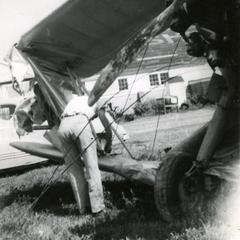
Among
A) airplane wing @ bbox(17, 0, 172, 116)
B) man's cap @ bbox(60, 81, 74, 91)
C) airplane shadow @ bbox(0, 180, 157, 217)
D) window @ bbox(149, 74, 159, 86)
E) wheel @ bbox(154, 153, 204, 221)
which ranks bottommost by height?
window @ bbox(149, 74, 159, 86)

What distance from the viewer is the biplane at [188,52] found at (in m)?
3.30

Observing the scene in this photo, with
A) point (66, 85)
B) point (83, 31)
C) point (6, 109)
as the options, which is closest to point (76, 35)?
point (83, 31)

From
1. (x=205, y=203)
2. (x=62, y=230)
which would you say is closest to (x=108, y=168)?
(x=62, y=230)

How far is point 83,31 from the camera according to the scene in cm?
657

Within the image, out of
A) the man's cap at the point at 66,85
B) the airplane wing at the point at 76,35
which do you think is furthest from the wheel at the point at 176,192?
the man's cap at the point at 66,85

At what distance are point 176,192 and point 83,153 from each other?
4.83 ft

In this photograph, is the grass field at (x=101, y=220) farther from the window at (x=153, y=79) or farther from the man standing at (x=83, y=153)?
the window at (x=153, y=79)

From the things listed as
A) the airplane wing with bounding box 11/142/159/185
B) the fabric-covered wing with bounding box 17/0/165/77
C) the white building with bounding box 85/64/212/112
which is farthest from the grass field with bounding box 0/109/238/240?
the white building with bounding box 85/64/212/112

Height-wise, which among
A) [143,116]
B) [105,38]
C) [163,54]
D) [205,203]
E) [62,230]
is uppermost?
[105,38]

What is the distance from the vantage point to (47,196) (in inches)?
250

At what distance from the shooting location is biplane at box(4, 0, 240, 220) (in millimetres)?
3301

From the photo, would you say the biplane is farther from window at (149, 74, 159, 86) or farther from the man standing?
window at (149, 74, 159, 86)

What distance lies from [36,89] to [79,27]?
1.16 meters

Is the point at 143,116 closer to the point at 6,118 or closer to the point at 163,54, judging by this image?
the point at 163,54
